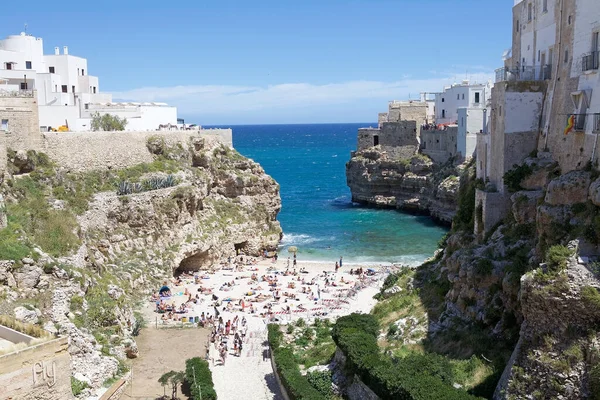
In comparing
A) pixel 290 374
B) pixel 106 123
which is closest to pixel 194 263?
pixel 106 123

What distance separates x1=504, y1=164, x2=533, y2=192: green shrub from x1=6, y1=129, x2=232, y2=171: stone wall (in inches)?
1060

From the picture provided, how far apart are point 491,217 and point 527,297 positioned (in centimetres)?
793

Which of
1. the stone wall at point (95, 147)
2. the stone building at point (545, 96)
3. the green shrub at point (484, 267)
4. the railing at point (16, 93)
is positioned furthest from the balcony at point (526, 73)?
the railing at point (16, 93)

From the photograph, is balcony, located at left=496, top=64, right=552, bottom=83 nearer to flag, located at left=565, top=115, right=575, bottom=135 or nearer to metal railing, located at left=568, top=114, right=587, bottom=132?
flag, located at left=565, top=115, right=575, bottom=135

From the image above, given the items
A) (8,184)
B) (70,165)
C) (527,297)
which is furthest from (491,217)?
(70,165)

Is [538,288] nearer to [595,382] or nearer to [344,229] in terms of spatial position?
[595,382]

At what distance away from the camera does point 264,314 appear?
33656mm

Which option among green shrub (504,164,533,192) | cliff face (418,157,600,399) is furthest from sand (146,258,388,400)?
green shrub (504,164,533,192)

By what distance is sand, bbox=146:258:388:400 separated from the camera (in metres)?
25.1

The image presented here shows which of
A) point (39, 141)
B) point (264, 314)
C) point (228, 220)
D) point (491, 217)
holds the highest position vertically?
point (39, 141)

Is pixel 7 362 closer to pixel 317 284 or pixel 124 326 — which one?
pixel 124 326

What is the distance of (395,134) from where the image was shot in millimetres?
67812

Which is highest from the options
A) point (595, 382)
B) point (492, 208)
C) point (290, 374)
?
point (492, 208)

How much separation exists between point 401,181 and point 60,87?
3484 centimetres
